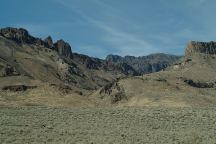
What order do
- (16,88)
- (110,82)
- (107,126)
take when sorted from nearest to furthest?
1. (107,126)
2. (16,88)
3. (110,82)

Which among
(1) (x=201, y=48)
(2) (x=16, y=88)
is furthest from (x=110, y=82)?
(1) (x=201, y=48)

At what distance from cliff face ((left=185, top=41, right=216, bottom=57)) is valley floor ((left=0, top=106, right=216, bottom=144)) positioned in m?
145

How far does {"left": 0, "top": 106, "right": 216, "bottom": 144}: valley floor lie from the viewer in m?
24.7

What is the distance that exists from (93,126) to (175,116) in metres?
8.37

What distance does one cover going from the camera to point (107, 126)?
29.7 metres

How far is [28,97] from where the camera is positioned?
311 ft

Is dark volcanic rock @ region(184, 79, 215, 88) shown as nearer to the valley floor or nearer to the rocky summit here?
the rocky summit

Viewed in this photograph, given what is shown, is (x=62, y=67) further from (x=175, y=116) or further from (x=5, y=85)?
(x=175, y=116)

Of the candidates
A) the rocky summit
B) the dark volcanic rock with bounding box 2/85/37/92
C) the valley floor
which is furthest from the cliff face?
the valley floor

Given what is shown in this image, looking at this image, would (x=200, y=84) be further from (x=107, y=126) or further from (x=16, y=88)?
(x=107, y=126)

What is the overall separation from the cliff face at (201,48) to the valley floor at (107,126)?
144917 mm

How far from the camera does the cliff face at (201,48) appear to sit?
592ft

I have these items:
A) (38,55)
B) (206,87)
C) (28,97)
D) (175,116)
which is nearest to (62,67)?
(38,55)

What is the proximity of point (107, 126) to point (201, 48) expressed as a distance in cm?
15809
